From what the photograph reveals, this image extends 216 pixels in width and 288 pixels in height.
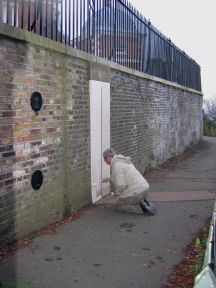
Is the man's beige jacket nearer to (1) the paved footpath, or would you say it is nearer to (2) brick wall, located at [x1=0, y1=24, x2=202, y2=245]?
(1) the paved footpath

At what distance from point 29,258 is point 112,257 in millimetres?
1000

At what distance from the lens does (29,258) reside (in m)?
5.23

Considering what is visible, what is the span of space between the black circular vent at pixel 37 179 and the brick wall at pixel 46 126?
0.07m

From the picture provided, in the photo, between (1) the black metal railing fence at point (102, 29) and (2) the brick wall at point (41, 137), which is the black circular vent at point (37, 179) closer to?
(2) the brick wall at point (41, 137)

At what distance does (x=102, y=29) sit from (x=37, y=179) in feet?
14.5

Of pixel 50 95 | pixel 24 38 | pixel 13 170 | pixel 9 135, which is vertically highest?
pixel 24 38

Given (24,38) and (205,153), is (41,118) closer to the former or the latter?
(24,38)

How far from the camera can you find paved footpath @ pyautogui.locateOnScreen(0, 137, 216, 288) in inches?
187

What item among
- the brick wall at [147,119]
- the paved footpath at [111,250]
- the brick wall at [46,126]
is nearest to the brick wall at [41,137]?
the brick wall at [46,126]

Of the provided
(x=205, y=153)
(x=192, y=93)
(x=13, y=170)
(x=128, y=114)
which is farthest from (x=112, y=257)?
(x=192, y=93)

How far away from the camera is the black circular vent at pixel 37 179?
6.16 meters

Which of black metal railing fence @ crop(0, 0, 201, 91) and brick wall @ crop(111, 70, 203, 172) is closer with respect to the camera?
black metal railing fence @ crop(0, 0, 201, 91)

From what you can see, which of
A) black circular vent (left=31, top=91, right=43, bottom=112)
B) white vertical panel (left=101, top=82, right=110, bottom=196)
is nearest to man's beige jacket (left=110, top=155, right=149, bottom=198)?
white vertical panel (left=101, top=82, right=110, bottom=196)

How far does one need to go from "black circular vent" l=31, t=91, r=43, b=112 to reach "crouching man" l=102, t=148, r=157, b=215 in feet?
5.76
